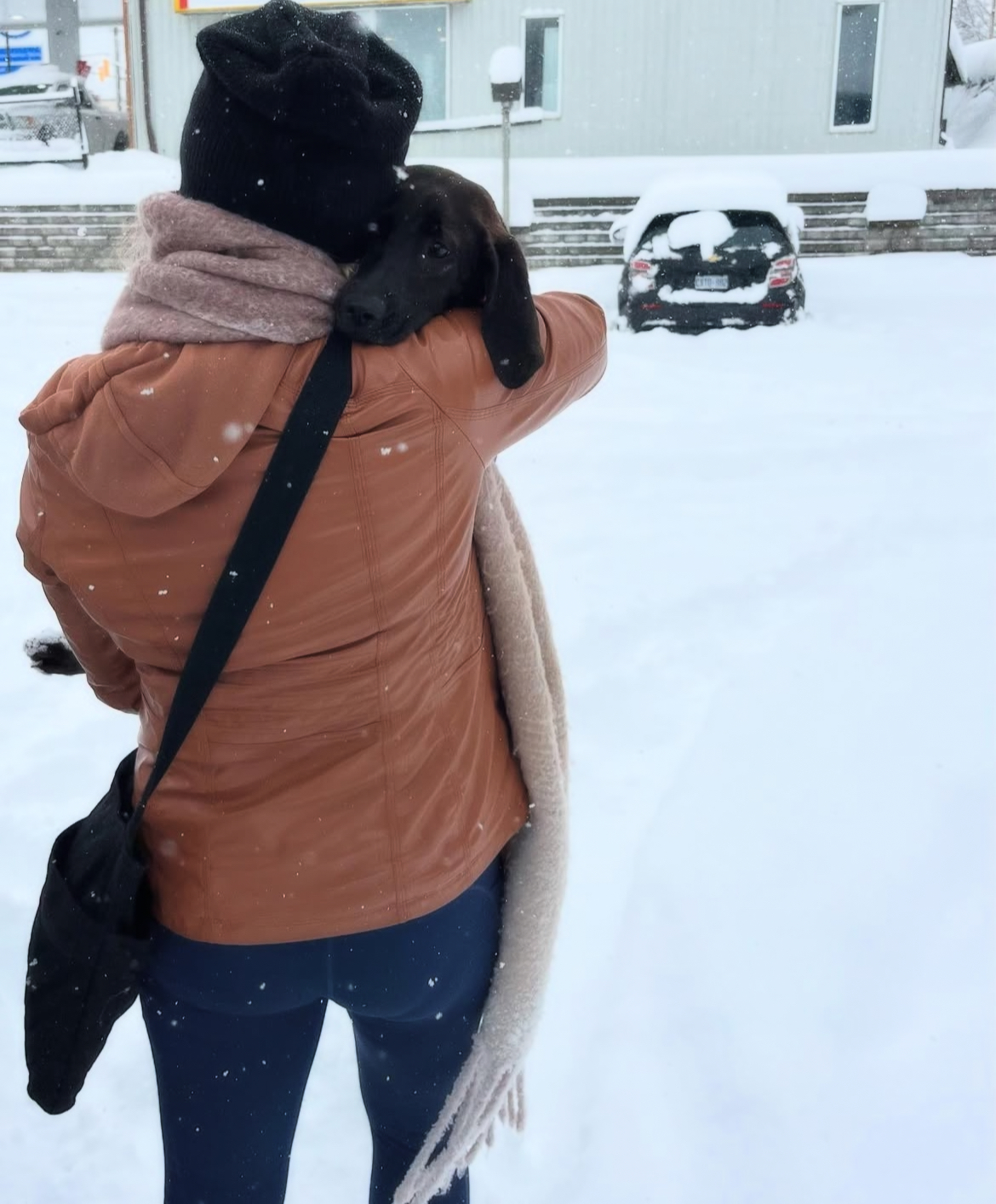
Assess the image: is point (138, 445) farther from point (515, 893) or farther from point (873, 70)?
point (873, 70)

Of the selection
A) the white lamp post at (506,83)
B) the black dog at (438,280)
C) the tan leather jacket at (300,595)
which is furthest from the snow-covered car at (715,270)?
the tan leather jacket at (300,595)

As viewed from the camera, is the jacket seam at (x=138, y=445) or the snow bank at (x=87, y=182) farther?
the snow bank at (x=87, y=182)

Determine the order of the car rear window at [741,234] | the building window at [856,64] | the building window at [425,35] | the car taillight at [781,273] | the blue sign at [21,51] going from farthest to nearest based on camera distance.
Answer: the blue sign at [21,51] → the building window at [425,35] → the building window at [856,64] → the car rear window at [741,234] → the car taillight at [781,273]

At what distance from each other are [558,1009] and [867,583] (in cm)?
262

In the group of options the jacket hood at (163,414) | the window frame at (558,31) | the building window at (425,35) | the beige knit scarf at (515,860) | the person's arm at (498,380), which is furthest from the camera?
the building window at (425,35)

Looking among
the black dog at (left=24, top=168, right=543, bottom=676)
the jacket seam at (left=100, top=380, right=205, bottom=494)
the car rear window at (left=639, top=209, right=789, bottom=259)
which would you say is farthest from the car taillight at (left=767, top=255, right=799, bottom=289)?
the jacket seam at (left=100, top=380, right=205, bottom=494)

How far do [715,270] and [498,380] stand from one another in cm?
864

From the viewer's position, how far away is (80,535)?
125 cm

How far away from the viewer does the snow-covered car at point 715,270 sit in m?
9.33

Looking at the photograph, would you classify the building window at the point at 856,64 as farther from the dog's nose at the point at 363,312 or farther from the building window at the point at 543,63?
the dog's nose at the point at 363,312

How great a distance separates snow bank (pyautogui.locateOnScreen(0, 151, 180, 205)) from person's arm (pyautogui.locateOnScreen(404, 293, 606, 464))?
41.3ft

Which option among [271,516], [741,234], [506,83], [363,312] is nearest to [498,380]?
[363,312]

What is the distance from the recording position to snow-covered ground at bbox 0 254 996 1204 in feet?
8.20

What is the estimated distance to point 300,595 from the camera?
1.25 m
